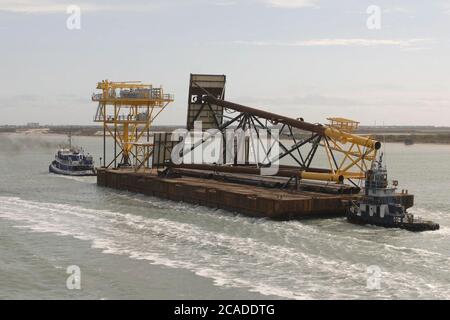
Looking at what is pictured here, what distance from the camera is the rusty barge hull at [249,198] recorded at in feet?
124

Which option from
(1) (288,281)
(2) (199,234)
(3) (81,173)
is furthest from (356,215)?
(3) (81,173)

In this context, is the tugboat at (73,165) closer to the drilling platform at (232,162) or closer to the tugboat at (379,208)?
the drilling platform at (232,162)

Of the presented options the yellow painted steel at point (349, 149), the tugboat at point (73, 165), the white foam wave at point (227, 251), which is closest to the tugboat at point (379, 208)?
the white foam wave at point (227, 251)

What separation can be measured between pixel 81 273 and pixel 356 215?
18433mm

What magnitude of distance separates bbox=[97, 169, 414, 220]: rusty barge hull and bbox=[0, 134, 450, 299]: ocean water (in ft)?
2.71

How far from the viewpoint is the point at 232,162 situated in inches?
2254

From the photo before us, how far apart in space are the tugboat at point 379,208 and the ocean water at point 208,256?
2.28 feet

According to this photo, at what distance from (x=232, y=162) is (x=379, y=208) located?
23.2 m

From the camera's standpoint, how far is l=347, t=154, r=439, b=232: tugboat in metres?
35.4

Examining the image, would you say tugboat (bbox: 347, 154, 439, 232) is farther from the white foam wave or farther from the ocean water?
the white foam wave

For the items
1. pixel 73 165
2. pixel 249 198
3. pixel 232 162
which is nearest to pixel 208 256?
pixel 249 198

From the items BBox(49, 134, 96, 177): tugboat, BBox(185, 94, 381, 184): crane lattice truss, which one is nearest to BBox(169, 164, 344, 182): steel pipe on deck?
BBox(185, 94, 381, 184): crane lattice truss

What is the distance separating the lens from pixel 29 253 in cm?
2911
